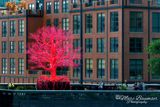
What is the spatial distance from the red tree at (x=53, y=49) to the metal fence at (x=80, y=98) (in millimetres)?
21710

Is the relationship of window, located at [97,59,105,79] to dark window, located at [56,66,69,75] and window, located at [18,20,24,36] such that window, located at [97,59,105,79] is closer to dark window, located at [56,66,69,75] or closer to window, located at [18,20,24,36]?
dark window, located at [56,66,69,75]

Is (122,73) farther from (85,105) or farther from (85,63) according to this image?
(85,105)

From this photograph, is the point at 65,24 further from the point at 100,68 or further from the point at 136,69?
the point at 136,69

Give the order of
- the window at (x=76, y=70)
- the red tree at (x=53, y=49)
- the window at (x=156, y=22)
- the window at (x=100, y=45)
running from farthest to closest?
the window at (x=76, y=70), the window at (x=100, y=45), the window at (x=156, y=22), the red tree at (x=53, y=49)

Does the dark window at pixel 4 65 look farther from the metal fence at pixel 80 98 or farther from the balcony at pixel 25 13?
the metal fence at pixel 80 98

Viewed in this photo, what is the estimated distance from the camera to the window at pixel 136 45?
62.0 metres

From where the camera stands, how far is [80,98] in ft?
102

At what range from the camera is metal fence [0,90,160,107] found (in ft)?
101

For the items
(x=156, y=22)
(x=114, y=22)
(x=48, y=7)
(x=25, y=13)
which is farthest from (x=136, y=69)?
(x=25, y=13)

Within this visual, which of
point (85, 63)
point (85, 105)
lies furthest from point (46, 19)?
point (85, 105)

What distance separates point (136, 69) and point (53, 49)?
31.6 ft

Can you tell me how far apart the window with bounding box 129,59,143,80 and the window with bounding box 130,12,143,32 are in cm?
311

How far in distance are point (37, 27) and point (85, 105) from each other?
45.0 metres

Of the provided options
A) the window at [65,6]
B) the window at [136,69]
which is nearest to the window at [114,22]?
the window at [136,69]
